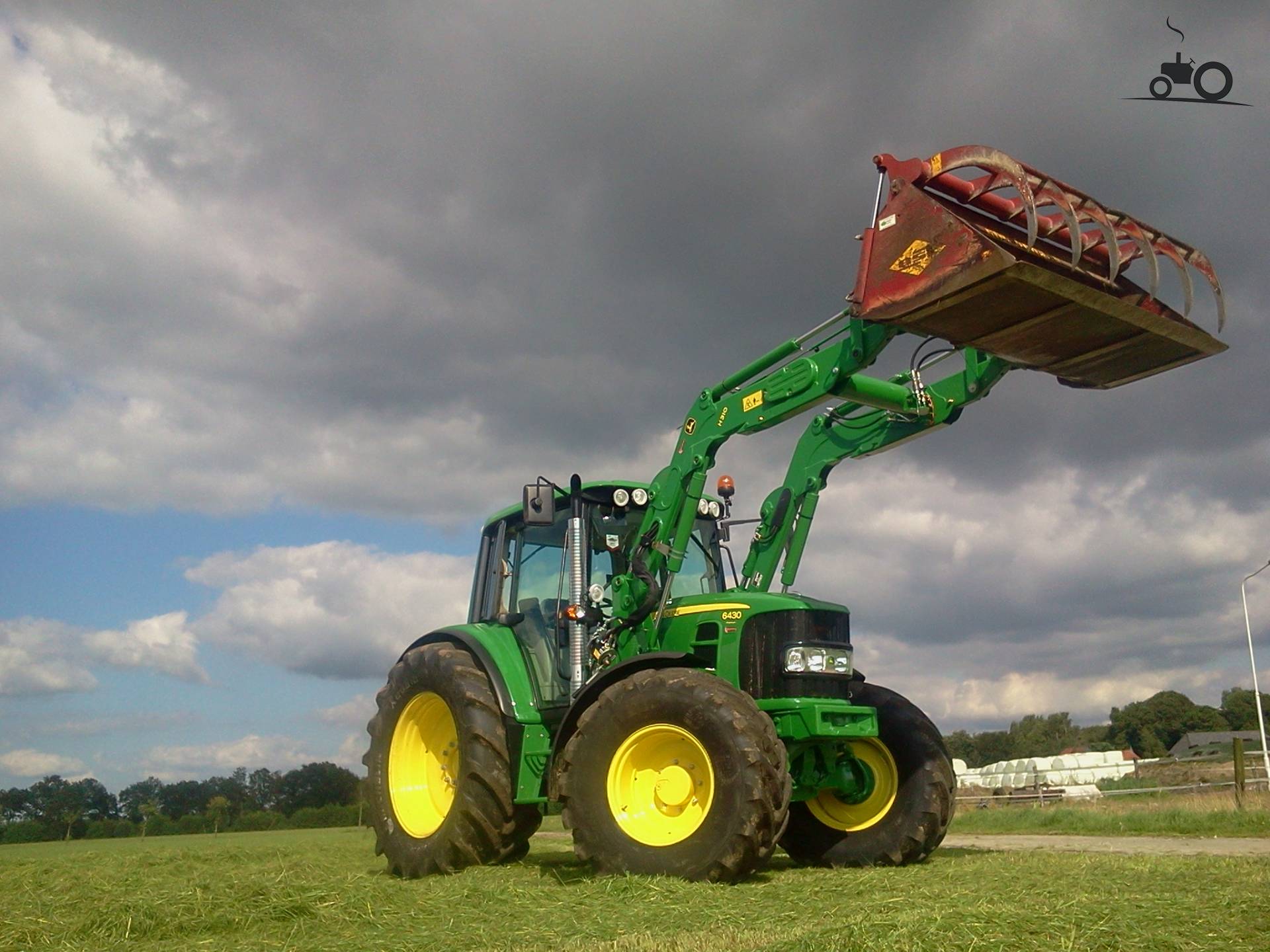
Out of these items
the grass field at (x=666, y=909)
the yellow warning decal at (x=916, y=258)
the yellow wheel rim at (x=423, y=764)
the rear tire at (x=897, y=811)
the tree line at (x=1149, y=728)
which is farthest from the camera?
the tree line at (x=1149, y=728)

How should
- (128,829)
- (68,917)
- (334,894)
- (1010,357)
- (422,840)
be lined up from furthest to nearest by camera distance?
(128,829) → (422,840) → (1010,357) → (334,894) → (68,917)

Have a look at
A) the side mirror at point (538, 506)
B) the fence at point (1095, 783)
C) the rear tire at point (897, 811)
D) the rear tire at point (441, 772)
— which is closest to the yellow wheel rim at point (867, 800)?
the rear tire at point (897, 811)

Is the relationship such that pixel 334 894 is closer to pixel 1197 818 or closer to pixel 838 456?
pixel 838 456

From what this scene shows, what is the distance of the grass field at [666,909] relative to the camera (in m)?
4.46

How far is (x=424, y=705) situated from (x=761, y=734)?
3.70 metres

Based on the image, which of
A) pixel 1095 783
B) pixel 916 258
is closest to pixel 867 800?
pixel 916 258

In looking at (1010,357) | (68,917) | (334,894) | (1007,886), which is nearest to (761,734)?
(1007,886)

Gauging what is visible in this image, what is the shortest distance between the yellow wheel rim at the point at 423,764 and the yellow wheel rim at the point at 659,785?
2.20m

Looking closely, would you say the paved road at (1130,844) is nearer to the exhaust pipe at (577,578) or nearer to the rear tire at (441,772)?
the exhaust pipe at (577,578)

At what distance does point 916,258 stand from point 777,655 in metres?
2.85

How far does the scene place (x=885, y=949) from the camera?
4.05 m

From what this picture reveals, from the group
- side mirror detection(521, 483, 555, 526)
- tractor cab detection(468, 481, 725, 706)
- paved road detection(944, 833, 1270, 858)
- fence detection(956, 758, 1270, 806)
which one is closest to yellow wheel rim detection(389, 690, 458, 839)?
tractor cab detection(468, 481, 725, 706)

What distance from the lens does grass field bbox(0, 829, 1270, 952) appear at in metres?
→ 4.46

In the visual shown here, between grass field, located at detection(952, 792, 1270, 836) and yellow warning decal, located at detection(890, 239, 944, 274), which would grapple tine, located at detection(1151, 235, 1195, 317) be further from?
grass field, located at detection(952, 792, 1270, 836)
